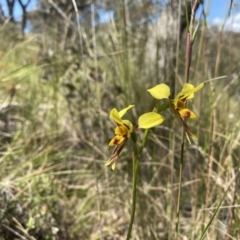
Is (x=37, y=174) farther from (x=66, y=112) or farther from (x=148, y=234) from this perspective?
(x=66, y=112)

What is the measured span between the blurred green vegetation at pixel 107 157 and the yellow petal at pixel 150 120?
11.4 inches

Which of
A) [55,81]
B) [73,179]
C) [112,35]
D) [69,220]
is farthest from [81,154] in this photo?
[112,35]

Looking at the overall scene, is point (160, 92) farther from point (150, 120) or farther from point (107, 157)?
point (107, 157)

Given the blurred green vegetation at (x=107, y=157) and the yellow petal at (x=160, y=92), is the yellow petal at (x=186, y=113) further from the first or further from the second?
the blurred green vegetation at (x=107, y=157)

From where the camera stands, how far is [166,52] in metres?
1.81

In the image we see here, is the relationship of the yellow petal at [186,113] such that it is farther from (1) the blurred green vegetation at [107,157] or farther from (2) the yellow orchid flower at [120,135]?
(1) the blurred green vegetation at [107,157]

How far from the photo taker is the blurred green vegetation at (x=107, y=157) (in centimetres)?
116

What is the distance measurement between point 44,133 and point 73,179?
0.67 ft

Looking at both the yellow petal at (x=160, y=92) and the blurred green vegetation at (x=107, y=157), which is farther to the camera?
the blurred green vegetation at (x=107, y=157)

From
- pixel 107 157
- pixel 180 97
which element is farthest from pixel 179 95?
pixel 107 157

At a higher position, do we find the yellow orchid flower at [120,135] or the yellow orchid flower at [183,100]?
the yellow orchid flower at [183,100]

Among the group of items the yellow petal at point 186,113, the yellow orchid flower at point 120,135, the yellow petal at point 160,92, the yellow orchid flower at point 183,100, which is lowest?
the yellow orchid flower at point 120,135

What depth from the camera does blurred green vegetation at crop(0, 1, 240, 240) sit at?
116cm

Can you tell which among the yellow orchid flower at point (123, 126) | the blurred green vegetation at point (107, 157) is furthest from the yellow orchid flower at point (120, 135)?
the blurred green vegetation at point (107, 157)
